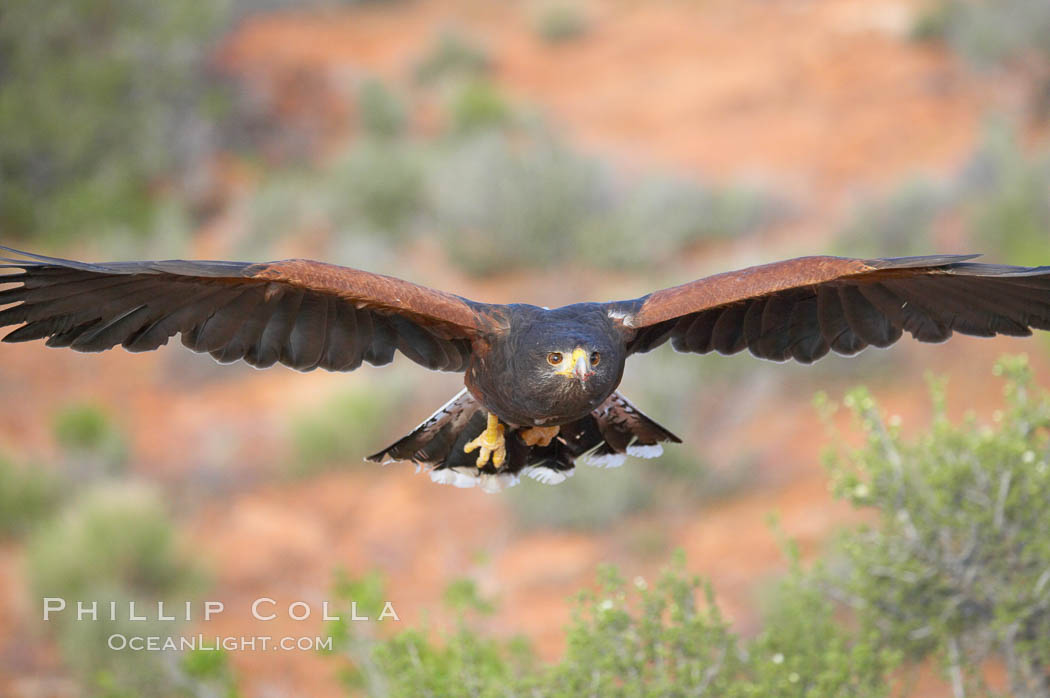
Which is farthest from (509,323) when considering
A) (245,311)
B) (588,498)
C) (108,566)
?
(108,566)

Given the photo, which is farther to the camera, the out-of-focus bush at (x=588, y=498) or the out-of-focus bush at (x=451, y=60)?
the out-of-focus bush at (x=451, y=60)

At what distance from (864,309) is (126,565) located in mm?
7683

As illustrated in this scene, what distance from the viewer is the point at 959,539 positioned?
5637mm

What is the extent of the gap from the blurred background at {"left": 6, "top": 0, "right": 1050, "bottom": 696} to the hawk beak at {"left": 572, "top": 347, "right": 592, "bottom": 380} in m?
0.98

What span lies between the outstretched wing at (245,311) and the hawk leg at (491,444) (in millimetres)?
394

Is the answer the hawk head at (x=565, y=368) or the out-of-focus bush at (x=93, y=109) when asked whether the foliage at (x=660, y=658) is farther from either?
the out-of-focus bush at (x=93, y=109)

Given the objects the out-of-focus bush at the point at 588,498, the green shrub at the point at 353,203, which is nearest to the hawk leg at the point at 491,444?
the out-of-focus bush at the point at 588,498

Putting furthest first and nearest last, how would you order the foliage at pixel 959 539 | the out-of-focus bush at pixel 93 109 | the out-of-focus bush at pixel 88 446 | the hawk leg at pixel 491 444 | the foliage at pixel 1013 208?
1. the out-of-focus bush at pixel 93 109
2. the foliage at pixel 1013 208
3. the out-of-focus bush at pixel 88 446
4. the hawk leg at pixel 491 444
5. the foliage at pixel 959 539

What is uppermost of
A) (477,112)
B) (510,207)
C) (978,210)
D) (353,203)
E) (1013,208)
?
(477,112)

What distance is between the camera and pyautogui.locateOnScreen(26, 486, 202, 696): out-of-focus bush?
9.42 m

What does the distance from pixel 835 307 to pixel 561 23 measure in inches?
834

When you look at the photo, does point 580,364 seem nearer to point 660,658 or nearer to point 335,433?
point 660,658

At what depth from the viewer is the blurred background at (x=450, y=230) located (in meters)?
10.5

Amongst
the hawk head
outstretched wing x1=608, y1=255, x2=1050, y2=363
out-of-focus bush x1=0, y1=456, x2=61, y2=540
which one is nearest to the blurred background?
out-of-focus bush x1=0, y1=456, x2=61, y2=540
